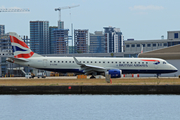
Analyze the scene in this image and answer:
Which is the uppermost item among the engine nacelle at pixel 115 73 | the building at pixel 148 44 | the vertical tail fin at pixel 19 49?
the building at pixel 148 44

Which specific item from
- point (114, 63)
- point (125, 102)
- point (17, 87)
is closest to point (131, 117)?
point (125, 102)

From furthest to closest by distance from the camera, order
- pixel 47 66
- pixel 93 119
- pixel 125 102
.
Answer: pixel 47 66 → pixel 125 102 → pixel 93 119

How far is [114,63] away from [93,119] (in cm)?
3211

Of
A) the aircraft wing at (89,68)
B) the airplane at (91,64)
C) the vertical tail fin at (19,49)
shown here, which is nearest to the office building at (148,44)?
the airplane at (91,64)

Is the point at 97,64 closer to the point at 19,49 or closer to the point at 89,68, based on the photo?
the point at 89,68

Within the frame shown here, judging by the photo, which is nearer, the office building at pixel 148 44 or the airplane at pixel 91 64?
the airplane at pixel 91 64

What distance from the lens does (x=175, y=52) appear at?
76.4m

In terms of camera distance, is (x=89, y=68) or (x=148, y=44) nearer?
(x=89, y=68)

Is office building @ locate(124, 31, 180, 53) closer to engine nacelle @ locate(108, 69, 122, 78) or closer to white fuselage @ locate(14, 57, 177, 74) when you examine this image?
white fuselage @ locate(14, 57, 177, 74)

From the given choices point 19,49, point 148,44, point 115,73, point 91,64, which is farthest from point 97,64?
point 148,44

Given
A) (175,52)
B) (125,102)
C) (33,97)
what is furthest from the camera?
(175,52)

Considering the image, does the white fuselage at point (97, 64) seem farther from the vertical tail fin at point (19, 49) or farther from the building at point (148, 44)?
the building at point (148, 44)

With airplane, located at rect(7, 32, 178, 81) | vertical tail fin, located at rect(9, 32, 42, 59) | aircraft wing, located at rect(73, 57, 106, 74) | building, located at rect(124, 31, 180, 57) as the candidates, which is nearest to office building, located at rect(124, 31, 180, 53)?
building, located at rect(124, 31, 180, 57)

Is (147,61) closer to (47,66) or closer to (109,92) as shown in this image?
(47,66)
